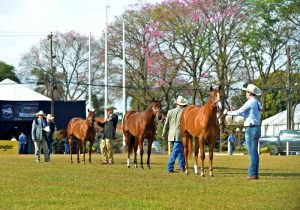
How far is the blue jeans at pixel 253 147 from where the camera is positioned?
17.0 metres

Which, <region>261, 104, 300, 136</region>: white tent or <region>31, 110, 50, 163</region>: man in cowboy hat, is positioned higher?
<region>261, 104, 300, 136</region>: white tent

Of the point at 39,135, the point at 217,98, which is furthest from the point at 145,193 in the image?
the point at 39,135

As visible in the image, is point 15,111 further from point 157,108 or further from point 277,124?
point 157,108

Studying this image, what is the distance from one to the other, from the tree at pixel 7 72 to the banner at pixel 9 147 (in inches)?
1663

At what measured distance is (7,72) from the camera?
307ft

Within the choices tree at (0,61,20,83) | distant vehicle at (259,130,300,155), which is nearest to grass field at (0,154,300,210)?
distant vehicle at (259,130,300,155)

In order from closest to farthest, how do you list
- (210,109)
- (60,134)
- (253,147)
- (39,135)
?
(253,147) < (210,109) < (39,135) < (60,134)

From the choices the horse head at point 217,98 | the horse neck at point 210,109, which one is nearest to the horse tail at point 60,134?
the horse neck at point 210,109

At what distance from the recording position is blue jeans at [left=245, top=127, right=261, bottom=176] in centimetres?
1697

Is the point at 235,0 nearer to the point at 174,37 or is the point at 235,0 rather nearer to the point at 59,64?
the point at 174,37

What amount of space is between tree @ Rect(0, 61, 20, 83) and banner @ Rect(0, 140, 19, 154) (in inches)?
1663

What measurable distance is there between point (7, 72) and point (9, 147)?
144 feet

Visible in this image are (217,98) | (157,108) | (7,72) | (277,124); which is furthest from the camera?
(7,72)

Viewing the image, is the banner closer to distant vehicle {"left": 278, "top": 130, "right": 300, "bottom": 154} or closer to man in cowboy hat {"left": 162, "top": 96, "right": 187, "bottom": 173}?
distant vehicle {"left": 278, "top": 130, "right": 300, "bottom": 154}
